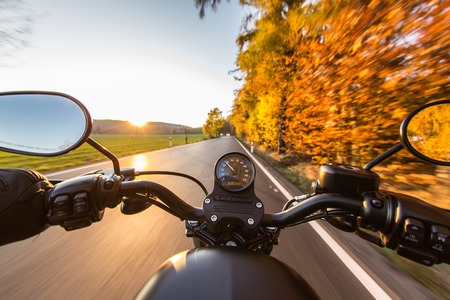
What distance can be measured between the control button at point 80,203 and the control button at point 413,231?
139 centimetres

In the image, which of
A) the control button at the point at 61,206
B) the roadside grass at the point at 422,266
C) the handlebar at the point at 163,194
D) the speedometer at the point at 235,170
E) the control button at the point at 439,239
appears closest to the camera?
the control button at the point at 439,239

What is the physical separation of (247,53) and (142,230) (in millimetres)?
9884

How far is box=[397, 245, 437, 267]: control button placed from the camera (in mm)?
855

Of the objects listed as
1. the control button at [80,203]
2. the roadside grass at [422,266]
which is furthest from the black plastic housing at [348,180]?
the roadside grass at [422,266]

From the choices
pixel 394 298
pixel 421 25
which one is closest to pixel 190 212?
pixel 394 298

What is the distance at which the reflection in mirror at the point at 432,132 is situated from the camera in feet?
4.23

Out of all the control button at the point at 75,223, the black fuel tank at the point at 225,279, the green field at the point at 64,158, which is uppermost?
the control button at the point at 75,223

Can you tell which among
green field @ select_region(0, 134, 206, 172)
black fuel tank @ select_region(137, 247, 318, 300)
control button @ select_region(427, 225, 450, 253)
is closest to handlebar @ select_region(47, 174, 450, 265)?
control button @ select_region(427, 225, 450, 253)

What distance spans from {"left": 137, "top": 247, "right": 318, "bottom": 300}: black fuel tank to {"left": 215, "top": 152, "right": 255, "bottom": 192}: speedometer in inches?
19.9

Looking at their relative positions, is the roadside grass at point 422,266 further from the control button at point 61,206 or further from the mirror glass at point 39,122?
the mirror glass at point 39,122

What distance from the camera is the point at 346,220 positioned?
1.12 m

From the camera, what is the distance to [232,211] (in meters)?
0.99

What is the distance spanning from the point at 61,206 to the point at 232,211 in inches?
30.1

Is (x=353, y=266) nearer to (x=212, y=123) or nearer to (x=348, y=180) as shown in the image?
(x=348, y=180)
